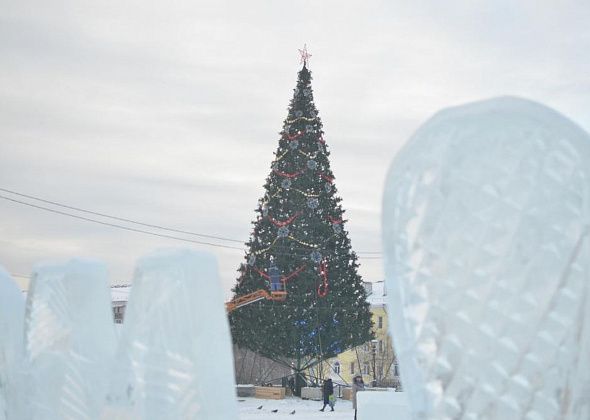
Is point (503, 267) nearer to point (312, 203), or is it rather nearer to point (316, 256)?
point (316, 256)

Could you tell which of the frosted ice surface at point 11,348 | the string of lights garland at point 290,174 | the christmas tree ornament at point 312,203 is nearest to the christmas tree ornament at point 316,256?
the christmas tree ornament at point 312,203

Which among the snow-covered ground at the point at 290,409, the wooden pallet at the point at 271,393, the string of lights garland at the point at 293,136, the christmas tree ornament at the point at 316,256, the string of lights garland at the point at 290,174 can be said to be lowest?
the snow-covered ground at the point at 290,409

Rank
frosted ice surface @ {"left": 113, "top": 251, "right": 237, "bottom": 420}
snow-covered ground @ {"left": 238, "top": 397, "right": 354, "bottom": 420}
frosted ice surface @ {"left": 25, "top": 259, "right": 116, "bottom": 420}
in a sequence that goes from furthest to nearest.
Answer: snow-covered ground @ {"left": 238, "top": 397, "right": 354, "bottom": 420} < frosted ice surface @ {"left": 25, "top": 259, "right": 116, "bottom": 420} < frosted ice surface @ {"left": 113, "top": 251, "right": 237, "bottom": 420}

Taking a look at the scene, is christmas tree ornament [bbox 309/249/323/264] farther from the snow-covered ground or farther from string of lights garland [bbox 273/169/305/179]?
the snow-covered ground

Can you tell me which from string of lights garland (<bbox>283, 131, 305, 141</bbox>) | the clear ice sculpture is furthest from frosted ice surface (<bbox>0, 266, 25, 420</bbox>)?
string of lights garland (<bbox>283, 131, 305, 141</bbox>)

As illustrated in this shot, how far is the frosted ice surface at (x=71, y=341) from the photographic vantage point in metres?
2.17

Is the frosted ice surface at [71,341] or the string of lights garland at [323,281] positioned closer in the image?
the frosted ice surface at [71,341]

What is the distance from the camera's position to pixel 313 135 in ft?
62.4

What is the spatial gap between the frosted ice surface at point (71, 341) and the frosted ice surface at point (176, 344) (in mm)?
345

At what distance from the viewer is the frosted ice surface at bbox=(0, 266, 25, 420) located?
7.95 feet

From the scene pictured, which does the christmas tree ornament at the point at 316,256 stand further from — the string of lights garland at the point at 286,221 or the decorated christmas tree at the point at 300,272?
the string of lights garland at the point at 286,221

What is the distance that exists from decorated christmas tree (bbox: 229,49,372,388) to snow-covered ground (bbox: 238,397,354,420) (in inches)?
40.1

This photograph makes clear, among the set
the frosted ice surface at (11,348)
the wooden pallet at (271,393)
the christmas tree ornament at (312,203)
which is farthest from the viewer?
the christmas tree ornament at (312,203)

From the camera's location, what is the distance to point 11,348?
2527 millimetres
